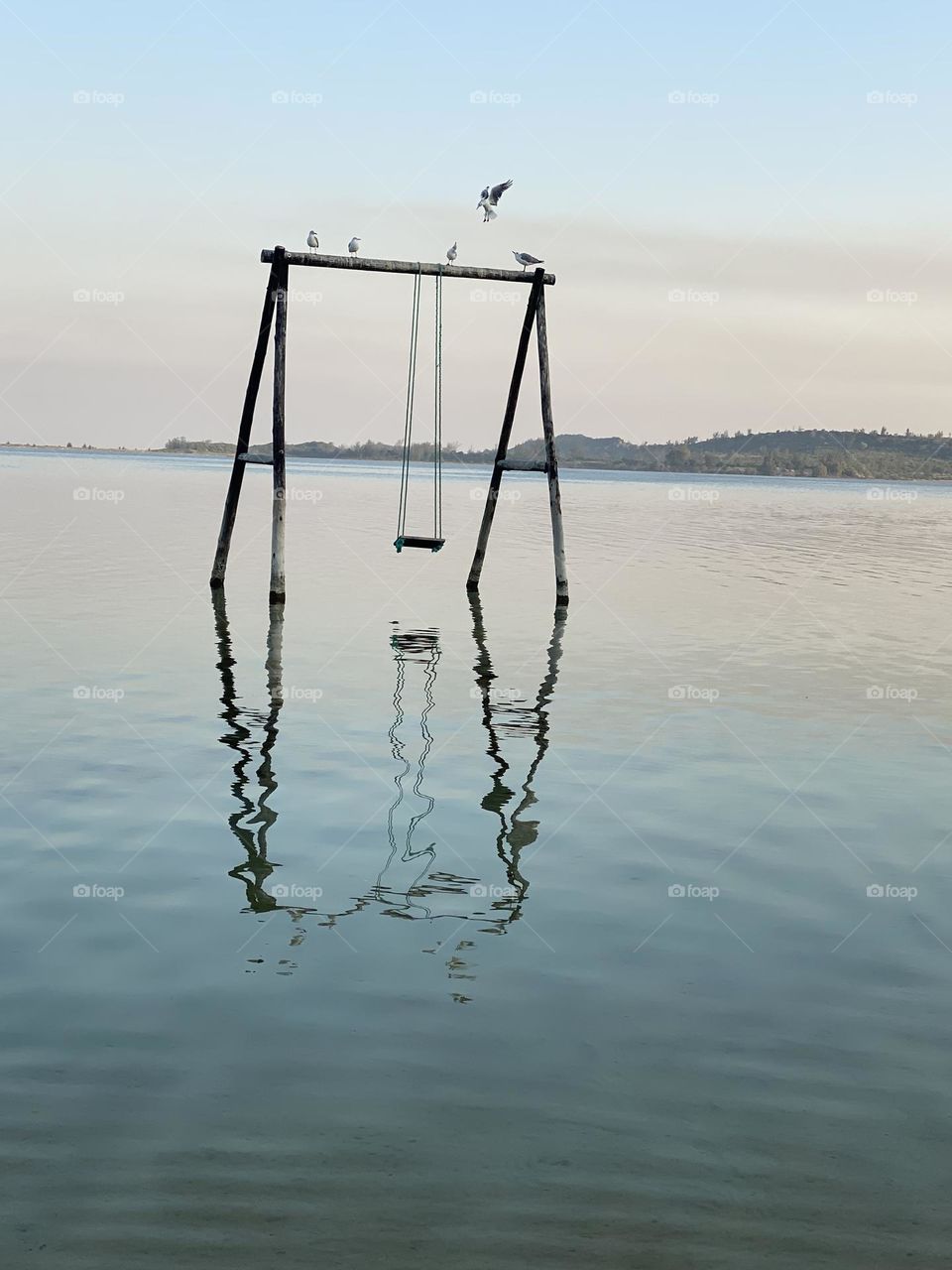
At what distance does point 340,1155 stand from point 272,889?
3238 millimetres

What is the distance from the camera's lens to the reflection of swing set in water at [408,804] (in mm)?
7824

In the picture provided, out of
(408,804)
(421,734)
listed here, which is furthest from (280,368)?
(408,804)

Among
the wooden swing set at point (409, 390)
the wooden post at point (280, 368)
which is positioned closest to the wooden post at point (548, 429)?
the wooden swing set at point (409, 390)

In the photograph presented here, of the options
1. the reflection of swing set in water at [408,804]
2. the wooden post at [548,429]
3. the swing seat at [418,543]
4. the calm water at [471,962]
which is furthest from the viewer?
the wooden post at [548,429]

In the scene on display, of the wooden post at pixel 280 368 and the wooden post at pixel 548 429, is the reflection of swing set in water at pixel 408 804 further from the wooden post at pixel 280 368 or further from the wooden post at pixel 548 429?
the wooden post at pixel 548 429

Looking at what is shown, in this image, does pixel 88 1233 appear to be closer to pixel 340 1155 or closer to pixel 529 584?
pixel 340 1155

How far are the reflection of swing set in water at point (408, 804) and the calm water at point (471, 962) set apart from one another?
0.15 feet

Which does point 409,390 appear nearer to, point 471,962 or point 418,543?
point 418,543

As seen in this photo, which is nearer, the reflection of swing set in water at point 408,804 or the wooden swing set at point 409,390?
the reflection of swing set in water at point 408,804

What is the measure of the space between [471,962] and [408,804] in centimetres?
335

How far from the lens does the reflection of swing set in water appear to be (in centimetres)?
782

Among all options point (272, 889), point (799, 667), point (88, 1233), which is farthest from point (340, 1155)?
point (799, 667)

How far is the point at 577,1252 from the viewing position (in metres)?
4.39

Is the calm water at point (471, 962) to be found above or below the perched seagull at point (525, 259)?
below
